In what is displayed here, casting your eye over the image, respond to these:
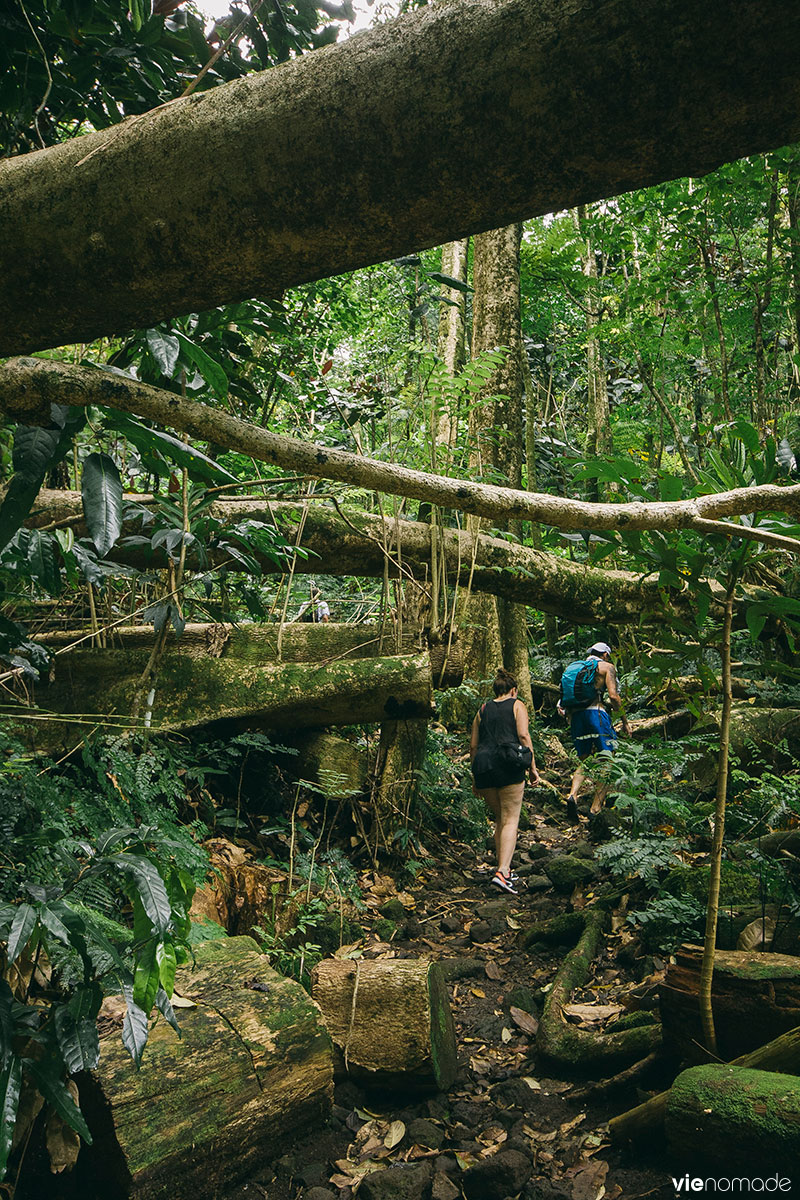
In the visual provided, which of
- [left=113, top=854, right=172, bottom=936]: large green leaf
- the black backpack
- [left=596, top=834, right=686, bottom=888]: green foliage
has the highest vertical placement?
the black backpack

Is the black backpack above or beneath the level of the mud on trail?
above

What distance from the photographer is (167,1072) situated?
2600 millimetres

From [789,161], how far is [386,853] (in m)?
6.40

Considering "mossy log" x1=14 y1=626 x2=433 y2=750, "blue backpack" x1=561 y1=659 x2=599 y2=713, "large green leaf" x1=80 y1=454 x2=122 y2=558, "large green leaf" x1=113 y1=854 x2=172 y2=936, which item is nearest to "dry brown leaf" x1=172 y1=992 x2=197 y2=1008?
"large green leaf" x1=113 y1=854 x2=172 y2=936

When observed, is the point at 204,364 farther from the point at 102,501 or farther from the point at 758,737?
the point at 758,737

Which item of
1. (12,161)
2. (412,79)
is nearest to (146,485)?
(12,161)

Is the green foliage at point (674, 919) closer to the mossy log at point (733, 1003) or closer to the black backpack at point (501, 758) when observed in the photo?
the mossy log at point (733, 1003)

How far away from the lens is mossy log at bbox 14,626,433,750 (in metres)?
4.57

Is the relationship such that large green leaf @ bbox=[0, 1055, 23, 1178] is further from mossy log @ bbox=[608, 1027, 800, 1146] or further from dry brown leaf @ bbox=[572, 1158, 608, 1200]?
mossy log @ bbox=[608, 1027, 800, 1146]

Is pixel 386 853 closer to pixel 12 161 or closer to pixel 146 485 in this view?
pixel 146 485

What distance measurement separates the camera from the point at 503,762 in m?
5.76

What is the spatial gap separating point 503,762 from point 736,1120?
3588 mm

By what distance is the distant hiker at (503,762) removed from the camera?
224 inches

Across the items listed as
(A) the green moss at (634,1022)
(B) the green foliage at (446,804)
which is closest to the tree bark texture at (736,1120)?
(A) the green moss at (634,1022)
